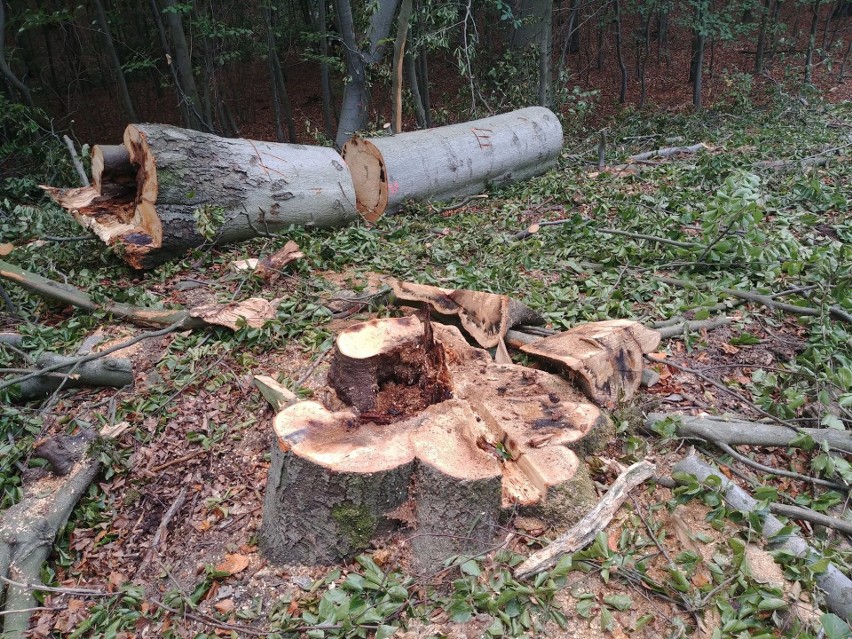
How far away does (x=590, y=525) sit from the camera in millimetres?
1965

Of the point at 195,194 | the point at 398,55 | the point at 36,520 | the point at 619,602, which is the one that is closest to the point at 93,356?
the point at 36,520

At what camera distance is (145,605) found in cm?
202

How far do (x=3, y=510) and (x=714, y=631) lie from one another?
287 centimetres

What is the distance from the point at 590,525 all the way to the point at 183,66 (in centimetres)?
834

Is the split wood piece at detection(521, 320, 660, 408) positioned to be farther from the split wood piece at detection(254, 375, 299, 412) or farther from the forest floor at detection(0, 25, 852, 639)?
the split wood piece at detection(254, 375, 299, 412)

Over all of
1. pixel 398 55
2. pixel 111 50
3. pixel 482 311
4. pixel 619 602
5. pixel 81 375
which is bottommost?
pixel 619 602

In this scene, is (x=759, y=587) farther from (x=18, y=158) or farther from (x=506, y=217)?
(x=18, y=158)

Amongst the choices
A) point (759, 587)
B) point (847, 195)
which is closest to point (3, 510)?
point (759, 587)

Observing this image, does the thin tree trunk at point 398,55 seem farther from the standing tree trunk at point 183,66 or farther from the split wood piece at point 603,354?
the split wood piece at point 603,354

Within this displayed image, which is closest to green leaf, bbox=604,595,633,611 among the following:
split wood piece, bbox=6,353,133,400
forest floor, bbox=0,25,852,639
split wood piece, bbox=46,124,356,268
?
forest floor, bbox=0,25,852,639

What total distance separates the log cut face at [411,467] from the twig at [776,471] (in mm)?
546

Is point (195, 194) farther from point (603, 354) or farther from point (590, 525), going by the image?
point (590, 525)

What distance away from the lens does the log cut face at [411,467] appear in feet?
6.33

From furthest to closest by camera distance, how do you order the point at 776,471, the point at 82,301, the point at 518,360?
the point at 82,301, the point at 518,360, the point at 776,471
